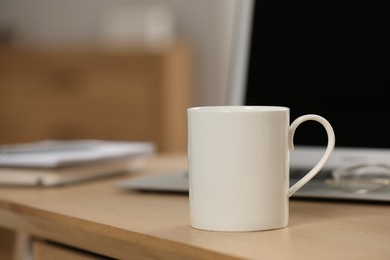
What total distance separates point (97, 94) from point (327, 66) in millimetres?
2361

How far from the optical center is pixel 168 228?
706 mm

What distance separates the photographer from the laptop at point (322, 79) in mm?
976

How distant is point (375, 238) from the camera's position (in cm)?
65

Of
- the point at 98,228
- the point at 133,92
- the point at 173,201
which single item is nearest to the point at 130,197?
the point at 173,201

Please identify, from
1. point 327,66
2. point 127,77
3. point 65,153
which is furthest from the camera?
point 127,77

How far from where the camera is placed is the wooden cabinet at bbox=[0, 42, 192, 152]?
3.20m

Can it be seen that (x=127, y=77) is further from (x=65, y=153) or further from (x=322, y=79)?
(x=322, y=79)

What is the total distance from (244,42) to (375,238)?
1.72 ft

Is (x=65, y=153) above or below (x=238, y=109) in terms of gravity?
below

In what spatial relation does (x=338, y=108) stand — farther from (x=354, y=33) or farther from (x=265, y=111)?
(x=265, y=111)

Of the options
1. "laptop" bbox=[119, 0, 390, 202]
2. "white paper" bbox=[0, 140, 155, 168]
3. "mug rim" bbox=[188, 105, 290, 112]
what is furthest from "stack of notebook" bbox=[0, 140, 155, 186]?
"mug rim" bbox=[188, 105, 290, 112]

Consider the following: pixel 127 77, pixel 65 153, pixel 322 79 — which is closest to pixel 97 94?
pixel 127 77

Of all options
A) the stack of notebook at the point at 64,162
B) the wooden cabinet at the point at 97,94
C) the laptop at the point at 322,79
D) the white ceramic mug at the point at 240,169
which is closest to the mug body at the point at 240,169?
the white ceramic mug at the point at 240,169

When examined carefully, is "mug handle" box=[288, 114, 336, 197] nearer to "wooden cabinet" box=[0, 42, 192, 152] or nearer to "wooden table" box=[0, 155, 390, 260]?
"wooden table" box=[0, 155, 390, 260]
